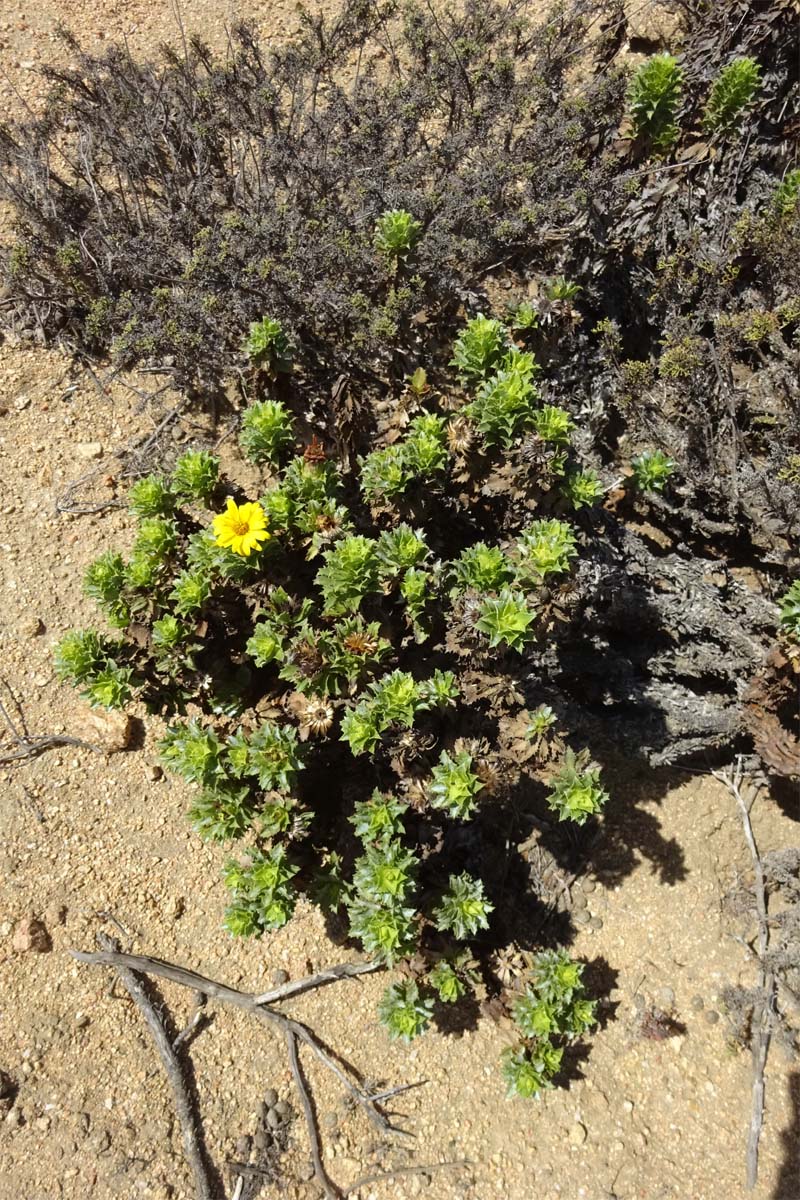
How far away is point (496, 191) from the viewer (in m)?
4.81

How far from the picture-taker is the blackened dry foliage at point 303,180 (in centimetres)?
462

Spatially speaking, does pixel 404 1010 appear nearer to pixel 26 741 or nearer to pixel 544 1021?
pixel 544 1021

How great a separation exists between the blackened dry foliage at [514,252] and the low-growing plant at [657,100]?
0.51 feet

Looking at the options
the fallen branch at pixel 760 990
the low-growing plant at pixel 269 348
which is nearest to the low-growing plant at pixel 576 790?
the fallen branch at pixel 760 990

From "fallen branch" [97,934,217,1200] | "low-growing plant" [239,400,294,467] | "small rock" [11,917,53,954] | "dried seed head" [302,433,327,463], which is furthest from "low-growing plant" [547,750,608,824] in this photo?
"small rock" [11,917,53,954]

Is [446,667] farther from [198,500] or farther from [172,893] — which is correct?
[172,893]

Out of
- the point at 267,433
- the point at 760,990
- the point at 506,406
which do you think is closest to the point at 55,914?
the point at 267,433

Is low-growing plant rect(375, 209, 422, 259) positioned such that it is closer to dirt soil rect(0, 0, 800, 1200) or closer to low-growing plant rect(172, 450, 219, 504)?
low-growing plant rect(172, 450, 219, 504)

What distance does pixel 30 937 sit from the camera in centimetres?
361

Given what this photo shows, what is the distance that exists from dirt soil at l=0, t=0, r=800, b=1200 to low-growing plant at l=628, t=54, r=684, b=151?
3695 mm

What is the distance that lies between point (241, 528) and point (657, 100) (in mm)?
3540

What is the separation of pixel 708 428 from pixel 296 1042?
3.77 meters

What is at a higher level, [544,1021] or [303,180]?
[303,180]

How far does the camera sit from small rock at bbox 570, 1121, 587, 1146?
3.48 meters
